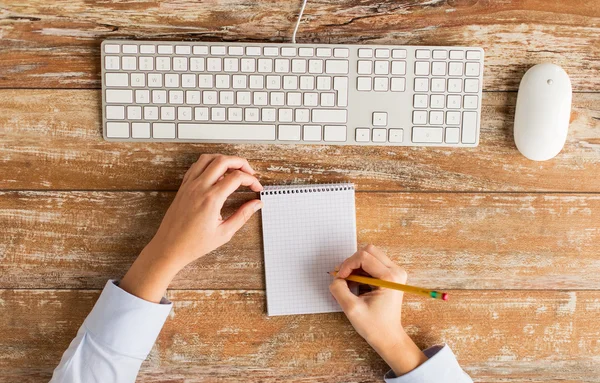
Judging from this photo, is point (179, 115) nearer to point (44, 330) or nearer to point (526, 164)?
point (44, 330)

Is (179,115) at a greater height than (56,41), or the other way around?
(56,41)

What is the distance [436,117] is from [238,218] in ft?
1.33

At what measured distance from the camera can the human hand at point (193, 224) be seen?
851 mm

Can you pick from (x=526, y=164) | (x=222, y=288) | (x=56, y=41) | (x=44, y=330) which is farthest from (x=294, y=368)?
(x=56, y=41)

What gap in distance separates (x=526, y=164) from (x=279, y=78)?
0.50 metres

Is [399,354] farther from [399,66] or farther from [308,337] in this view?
[399,66]

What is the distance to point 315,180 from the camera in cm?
93

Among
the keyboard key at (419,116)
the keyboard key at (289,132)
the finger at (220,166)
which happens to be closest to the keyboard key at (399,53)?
the keyboard key at (419,116)

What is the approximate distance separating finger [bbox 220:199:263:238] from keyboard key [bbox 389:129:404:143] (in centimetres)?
27

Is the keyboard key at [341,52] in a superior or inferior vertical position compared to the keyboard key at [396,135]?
superior

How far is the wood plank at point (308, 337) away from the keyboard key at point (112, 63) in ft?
1.42

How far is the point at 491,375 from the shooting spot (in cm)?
95

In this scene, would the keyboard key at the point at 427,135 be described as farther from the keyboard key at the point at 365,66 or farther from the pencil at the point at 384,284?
the pencil at the point at 384,284

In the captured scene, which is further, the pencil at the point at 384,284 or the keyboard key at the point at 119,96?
the keyboard key at the point at 119,96
